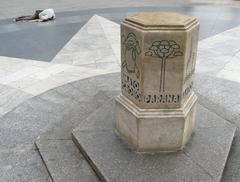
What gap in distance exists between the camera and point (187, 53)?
3.22m

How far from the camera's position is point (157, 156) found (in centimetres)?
354

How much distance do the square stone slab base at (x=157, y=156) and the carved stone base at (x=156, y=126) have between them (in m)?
0.11

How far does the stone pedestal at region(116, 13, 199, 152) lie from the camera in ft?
10.1

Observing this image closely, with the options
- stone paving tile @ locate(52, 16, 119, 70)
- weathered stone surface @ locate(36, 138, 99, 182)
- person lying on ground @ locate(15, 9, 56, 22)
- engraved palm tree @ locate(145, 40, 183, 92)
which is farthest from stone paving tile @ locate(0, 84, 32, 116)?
person lying on ground @ locate(15, 9, 56, 22)

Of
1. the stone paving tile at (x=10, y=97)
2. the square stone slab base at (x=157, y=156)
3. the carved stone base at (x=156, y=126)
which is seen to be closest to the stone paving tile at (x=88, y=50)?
the stone paving tile at (x=10, y=97)

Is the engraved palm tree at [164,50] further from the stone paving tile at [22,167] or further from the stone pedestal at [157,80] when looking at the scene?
the stone paving tile at [22,167]

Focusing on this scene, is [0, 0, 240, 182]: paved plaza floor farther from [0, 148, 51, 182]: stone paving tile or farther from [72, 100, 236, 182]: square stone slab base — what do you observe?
[72, 100, 236, 182]: square stone slab base

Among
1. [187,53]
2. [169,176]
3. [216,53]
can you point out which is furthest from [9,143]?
[216,53]

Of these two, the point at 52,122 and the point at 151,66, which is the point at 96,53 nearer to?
the point at 52,122

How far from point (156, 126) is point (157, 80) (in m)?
0.55

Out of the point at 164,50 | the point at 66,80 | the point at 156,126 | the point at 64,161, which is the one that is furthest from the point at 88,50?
the point at 164,50

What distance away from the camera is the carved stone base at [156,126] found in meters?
3.42

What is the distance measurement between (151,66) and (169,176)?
1.21 m

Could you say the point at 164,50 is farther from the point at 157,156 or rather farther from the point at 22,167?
the point at 22,167
